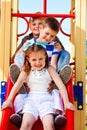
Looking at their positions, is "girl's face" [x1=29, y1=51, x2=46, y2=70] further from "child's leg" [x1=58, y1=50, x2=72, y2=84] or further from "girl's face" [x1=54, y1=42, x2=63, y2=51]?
"girl's face" [x1=54, y1=42, x2=63, y2=51]

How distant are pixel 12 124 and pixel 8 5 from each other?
0.98 meters

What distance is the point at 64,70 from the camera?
245 cm

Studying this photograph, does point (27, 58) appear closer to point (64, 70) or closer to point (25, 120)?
point (64, 70)

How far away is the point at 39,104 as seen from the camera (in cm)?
234

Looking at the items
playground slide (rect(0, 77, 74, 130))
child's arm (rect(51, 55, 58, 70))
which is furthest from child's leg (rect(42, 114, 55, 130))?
child's arm (rect(51, 55, 58, 70))

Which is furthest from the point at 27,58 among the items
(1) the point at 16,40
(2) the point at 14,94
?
(1) the point at 16,40

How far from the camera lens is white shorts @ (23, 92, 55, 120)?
89.7 inches

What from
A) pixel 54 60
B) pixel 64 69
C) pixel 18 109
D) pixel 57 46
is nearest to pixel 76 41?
pixel 57 46

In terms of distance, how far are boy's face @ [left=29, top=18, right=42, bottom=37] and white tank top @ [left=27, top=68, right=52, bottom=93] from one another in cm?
46

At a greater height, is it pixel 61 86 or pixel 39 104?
pixel 61 86

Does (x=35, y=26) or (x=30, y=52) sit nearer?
(x=30, y=52)

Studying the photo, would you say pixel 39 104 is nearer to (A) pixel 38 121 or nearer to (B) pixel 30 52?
(A) pixel 38 121

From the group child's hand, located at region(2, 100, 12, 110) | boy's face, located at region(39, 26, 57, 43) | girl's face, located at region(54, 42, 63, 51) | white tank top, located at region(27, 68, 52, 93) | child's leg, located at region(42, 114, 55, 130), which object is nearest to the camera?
child's leg, located at region(42, 114, 55, 130)

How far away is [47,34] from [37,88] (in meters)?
0.44
